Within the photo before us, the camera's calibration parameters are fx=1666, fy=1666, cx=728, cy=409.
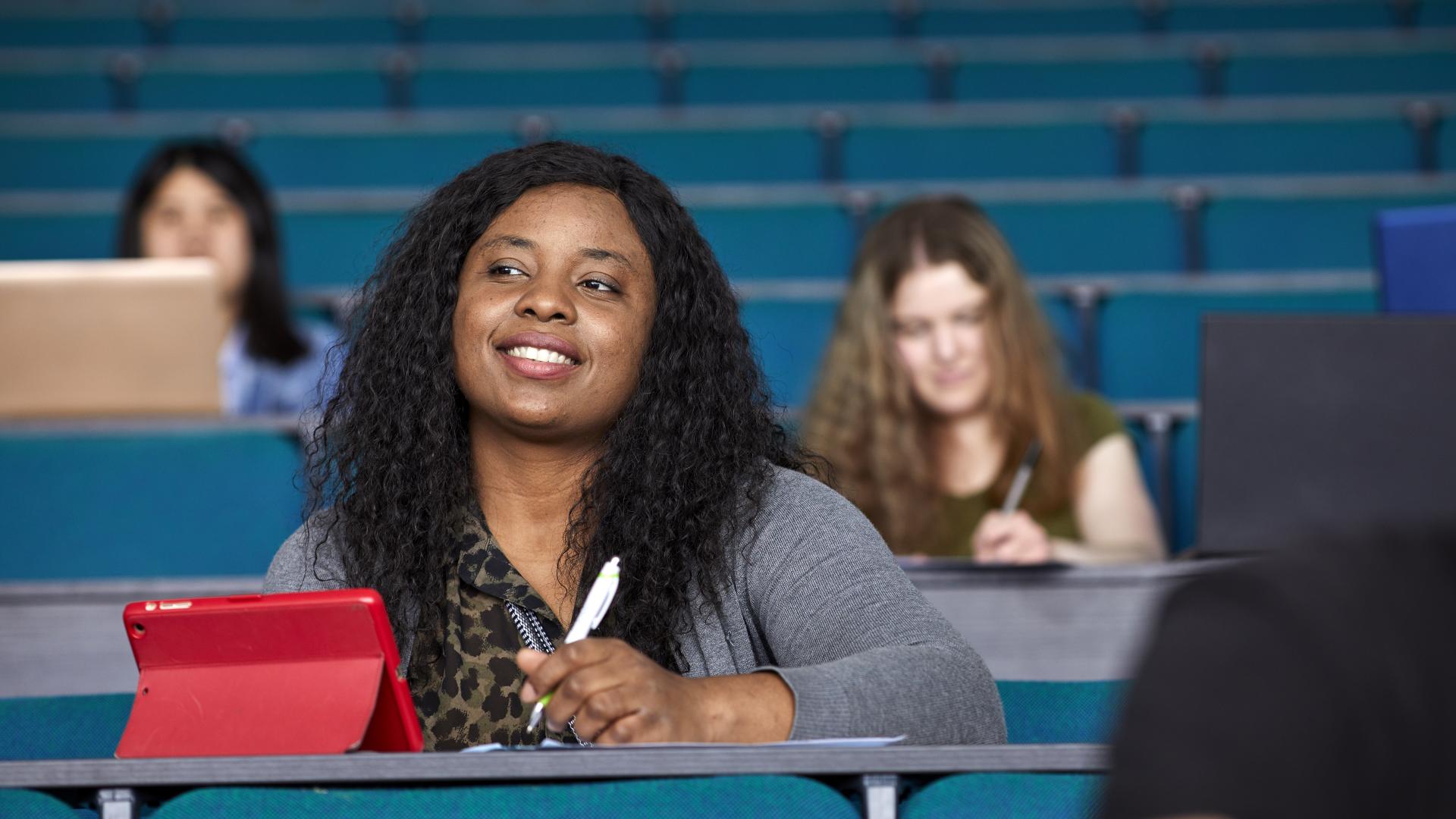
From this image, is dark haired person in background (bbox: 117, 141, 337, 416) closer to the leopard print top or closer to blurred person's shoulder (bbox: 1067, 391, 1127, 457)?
blurred person's shoulder (bbox: 1067, 391, 1127, 457)

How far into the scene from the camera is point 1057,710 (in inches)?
34.9

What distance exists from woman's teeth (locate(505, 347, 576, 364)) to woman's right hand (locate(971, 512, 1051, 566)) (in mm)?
489

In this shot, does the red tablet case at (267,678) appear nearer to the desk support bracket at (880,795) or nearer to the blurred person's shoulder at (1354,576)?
the desk support bracket at (880,795)

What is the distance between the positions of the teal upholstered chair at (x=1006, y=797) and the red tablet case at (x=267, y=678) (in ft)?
0.75

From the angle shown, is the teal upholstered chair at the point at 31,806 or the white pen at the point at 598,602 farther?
the white pen at the point at 598,602

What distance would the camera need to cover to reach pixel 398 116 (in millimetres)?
2508

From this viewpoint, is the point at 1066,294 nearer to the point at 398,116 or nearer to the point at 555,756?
the point at 398,116

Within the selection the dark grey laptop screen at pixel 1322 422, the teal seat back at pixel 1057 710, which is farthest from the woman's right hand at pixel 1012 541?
the teal seat back at pixel 1057 710

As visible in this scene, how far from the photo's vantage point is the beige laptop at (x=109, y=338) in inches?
58.8

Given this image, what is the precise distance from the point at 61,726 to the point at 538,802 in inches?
14.9

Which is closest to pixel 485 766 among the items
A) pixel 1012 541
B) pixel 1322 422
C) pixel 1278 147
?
pixel 1322 422

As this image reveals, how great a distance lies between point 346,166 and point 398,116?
11cm

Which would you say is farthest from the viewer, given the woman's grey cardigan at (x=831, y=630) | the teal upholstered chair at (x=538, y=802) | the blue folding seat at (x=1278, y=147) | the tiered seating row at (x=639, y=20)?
the tiered seating row at (x=639, y=20)

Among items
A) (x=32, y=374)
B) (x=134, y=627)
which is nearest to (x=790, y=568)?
(x=134, y=627)
